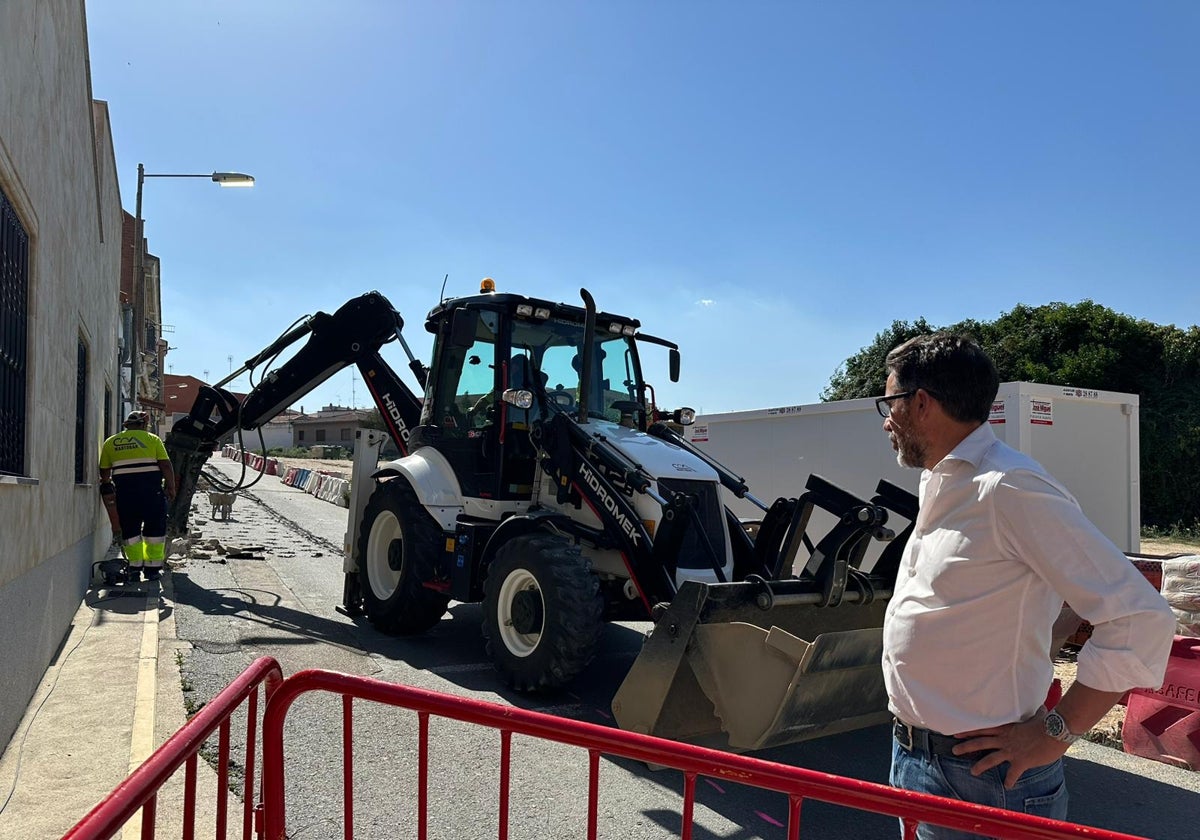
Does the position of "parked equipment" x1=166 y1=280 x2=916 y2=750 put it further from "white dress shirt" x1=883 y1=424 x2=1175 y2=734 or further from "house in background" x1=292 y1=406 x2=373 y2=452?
"house in background" x1=292 y1=406 x2=373 y2=452

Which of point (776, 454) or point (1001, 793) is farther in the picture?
point (776, 454)

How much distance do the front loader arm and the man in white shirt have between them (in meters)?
7.29

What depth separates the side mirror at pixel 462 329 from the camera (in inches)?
259

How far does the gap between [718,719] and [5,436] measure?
424 cm

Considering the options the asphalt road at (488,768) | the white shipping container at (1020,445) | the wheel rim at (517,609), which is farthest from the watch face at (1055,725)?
the white shipping container at (1020,445)

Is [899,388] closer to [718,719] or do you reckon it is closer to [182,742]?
[182,742]

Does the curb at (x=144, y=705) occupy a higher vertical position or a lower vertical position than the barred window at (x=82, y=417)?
lower

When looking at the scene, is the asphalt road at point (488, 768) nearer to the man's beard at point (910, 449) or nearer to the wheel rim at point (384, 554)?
the wheel rim at point (384, 554)

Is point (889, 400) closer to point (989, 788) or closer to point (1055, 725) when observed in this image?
point (1055, 725)

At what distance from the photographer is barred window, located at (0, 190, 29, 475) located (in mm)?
4758

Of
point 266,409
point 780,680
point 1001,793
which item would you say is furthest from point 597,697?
point 266,409

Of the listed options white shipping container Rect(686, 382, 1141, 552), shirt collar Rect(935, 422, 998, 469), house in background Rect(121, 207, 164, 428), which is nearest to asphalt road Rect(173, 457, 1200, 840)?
shirt collar Rect(935, 422, 998, 469)

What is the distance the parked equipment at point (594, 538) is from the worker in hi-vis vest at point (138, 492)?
6.74ft

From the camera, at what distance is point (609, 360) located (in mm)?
7688
